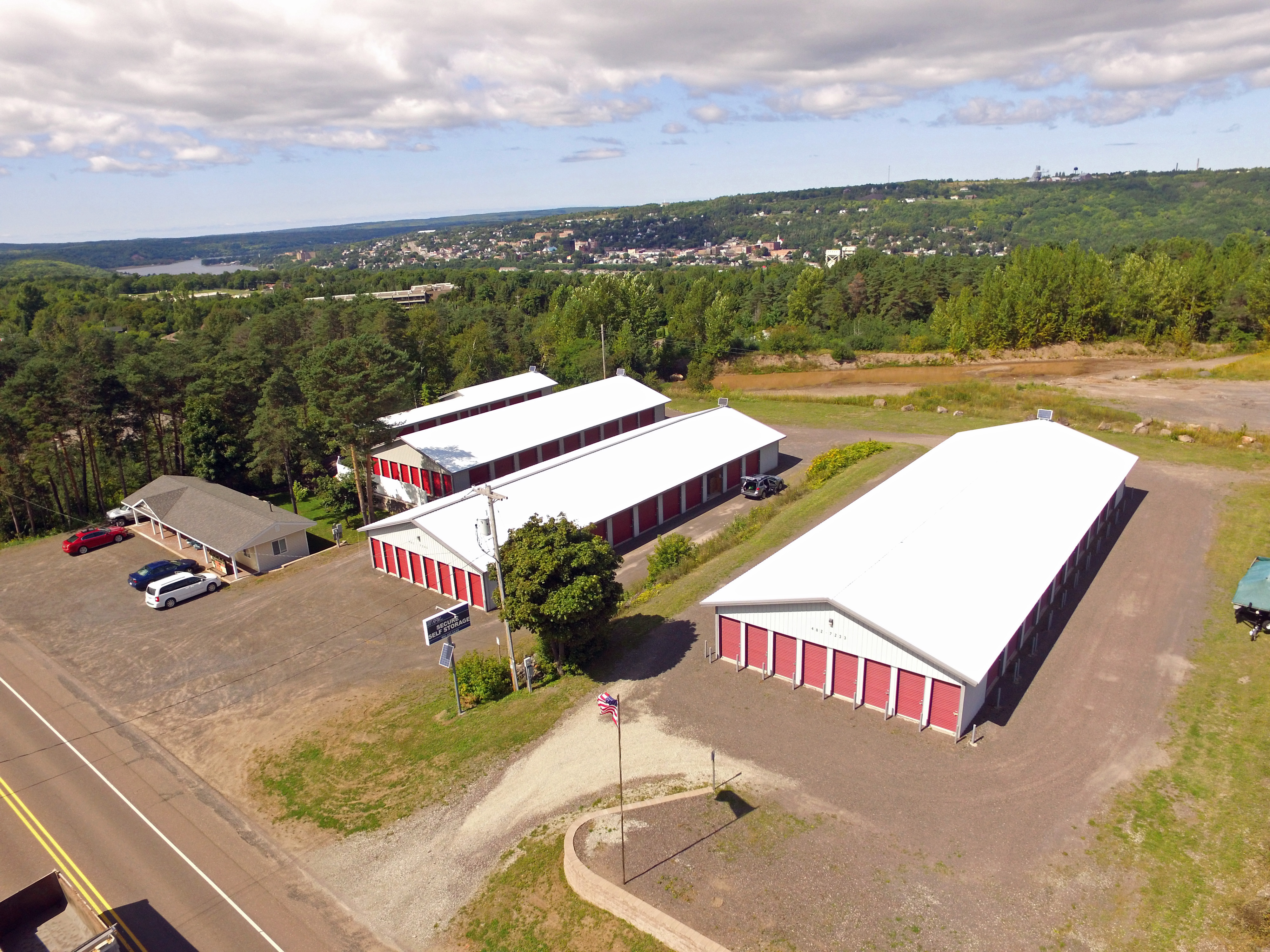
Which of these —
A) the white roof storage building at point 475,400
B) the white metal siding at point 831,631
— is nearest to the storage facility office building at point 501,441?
the white roof storage building at point 475,400

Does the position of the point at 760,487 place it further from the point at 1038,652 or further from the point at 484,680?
the point at 484,680

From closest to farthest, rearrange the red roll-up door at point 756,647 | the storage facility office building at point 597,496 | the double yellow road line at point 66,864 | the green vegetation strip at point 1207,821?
the green vegetation strip at point 1207,821, the double yellow road line at point 66,864, the red roll-up door at point 756,647, the storage facility office building at point 597,496

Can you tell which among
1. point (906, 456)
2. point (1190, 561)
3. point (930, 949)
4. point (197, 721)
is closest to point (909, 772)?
point (930, 949)

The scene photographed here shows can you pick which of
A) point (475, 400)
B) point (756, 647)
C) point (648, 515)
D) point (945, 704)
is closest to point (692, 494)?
point (648, 515)

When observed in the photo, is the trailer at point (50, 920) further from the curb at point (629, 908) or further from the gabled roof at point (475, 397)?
the gabled roof at point (475, 397)

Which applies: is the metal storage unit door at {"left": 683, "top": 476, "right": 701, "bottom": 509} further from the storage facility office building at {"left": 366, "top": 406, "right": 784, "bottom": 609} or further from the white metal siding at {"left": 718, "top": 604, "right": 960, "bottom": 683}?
the white metal siding at {"left": 718, "top": 604, "right": 960, "bottom": 683}

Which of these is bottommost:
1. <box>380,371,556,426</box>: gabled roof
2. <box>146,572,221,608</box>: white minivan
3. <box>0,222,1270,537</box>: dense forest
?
<box>146,572,221,608</box>: white minivan

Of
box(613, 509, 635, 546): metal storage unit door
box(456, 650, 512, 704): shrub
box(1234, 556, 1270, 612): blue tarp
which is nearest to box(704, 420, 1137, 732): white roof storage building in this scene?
box(1234, 556, 1270, 612): blue tarp
